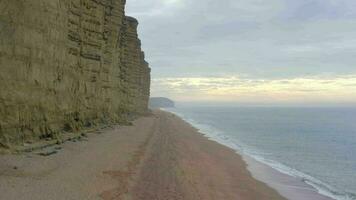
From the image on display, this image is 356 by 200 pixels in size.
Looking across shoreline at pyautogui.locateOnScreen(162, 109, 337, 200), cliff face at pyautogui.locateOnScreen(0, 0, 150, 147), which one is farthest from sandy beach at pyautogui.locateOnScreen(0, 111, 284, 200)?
cliff face at pyautogui.locateOnScreen(0, 0, 150, 147)

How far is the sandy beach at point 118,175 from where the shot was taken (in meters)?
12.0

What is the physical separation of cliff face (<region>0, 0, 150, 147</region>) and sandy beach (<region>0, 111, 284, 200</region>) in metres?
1.09

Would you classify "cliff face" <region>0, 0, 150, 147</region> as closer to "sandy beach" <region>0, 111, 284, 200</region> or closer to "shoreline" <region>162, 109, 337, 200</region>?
"sandy beach" <region>0, 111, 284, 200</region>

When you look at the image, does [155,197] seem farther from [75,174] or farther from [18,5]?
[18,5]

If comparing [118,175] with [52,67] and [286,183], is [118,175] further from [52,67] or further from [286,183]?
[286,183]

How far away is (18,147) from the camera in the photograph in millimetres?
15297

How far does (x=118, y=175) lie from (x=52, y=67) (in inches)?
227

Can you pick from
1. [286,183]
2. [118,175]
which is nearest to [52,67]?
[118,175]

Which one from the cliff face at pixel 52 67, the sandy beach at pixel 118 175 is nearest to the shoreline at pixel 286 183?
the sandy beach at pixel 118 175

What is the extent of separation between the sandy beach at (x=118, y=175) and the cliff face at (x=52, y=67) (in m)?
1.09

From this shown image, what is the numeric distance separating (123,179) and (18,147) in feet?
11.7

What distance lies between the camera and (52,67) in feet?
60.6

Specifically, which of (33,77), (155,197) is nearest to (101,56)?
(33,77)

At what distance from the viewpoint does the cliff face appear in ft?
48.2
